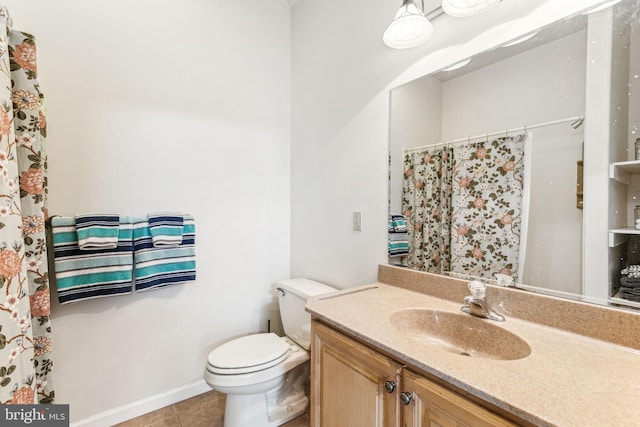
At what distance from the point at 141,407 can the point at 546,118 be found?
2.41 meters

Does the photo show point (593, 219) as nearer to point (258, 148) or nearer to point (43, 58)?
point (258, 148)

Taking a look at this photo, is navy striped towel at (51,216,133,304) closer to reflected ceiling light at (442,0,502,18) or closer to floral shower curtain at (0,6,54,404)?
floral shower curtain at (0,6,54,404)

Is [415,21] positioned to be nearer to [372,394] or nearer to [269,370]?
[372,394]

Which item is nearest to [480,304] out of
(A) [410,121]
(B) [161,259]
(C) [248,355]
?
(A) [410,121]

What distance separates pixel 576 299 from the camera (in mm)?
931

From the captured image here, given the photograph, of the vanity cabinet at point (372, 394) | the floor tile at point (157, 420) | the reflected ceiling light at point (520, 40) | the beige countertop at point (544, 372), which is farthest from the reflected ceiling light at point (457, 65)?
the floor tile at point (157, 420)

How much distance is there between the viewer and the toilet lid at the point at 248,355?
1382 millimetres

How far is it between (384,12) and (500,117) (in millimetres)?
840

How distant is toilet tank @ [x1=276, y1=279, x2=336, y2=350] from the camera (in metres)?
1.65

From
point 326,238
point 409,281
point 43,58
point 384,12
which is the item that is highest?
point 384,12

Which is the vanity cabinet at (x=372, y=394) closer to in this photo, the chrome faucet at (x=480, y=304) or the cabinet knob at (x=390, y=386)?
the cabinet knob at (x=390, y=386)

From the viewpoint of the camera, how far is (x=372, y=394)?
2.99ft

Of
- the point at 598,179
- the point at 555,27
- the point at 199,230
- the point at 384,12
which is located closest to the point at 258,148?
the point at 199,230

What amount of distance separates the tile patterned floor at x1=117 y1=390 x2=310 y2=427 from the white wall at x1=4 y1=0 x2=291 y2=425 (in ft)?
0.32
